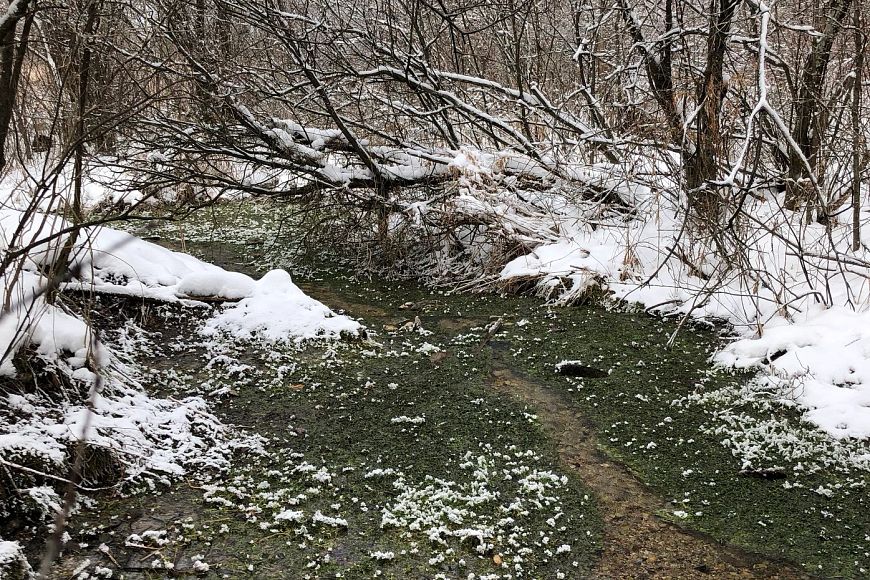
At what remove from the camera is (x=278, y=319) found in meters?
4.31

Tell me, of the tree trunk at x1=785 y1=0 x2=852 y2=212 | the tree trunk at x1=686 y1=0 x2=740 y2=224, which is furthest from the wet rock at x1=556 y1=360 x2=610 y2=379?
the tree trunk at x1=785 y1=0 x2=852 y2=212

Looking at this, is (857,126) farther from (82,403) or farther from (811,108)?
(82,403)

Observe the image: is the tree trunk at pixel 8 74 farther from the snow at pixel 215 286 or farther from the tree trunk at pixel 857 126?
the tree trunk at pixel 857 126

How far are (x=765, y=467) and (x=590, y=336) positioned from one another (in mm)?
1560

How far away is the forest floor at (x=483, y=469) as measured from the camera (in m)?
2.40

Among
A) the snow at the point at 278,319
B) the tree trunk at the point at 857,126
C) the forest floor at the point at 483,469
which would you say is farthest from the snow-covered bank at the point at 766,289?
the snow at the point at 278,319

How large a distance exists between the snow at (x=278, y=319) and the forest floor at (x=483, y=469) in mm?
98

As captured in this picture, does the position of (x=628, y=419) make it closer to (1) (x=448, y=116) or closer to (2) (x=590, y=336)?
(2) (x=590, y=336)

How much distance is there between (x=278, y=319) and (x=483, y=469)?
1.82m

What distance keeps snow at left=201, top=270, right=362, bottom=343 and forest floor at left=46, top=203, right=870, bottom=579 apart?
0.10m

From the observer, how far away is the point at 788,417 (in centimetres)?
333

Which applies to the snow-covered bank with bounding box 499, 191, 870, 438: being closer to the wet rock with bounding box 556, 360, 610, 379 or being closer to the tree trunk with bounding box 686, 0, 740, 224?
the tree trunk with bounding box 686, 0, 740, 224

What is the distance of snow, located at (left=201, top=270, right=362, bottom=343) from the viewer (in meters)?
4.20

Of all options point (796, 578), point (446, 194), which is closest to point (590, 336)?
point (446, 194)
